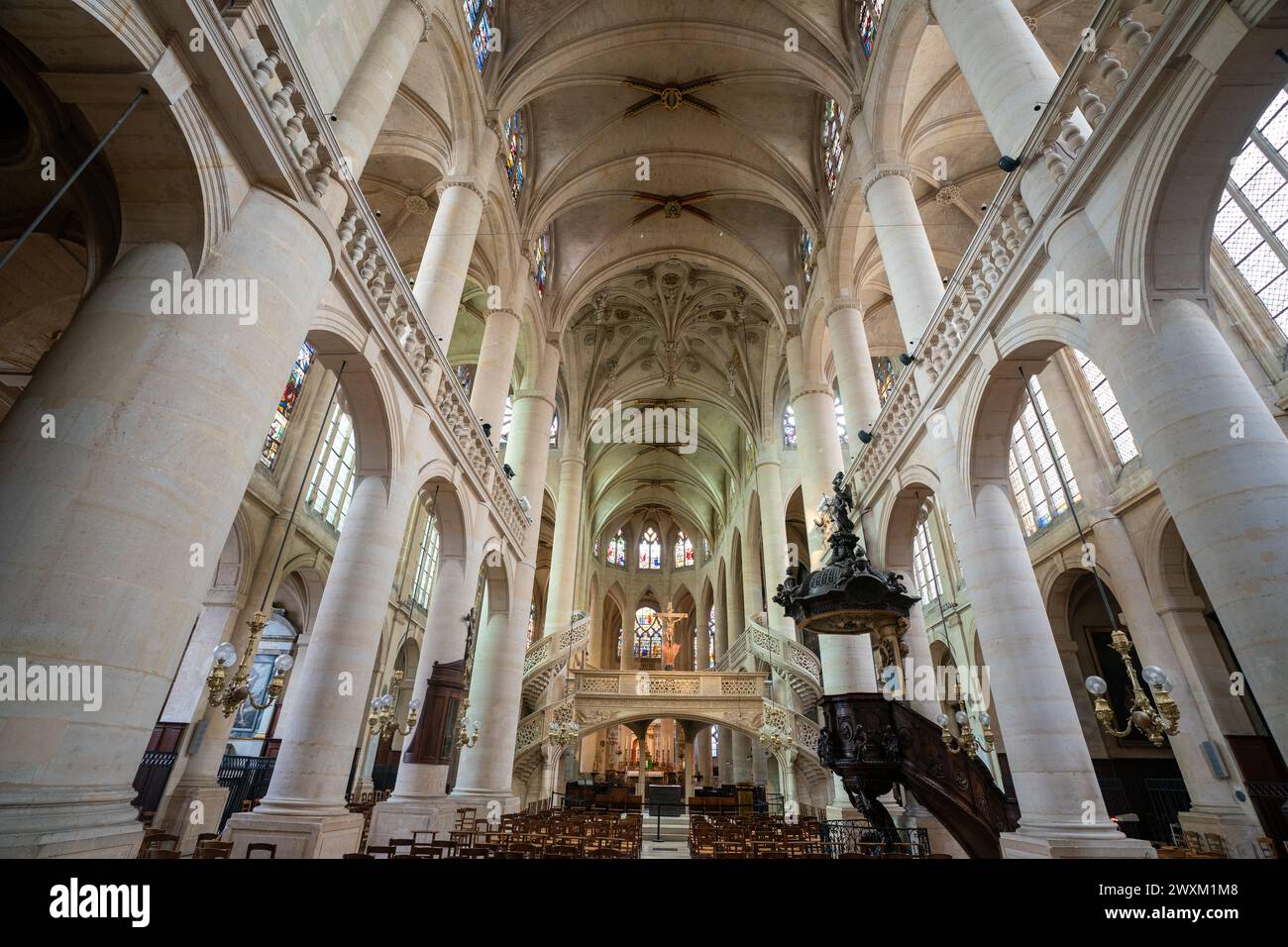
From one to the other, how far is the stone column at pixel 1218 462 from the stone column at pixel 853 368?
700 cm

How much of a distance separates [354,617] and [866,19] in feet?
48.6

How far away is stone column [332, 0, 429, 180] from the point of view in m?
6.62

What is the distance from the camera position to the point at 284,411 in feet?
47.7

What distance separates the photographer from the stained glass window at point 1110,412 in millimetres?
11947

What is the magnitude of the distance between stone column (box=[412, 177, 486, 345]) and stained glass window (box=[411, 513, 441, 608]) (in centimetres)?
1232

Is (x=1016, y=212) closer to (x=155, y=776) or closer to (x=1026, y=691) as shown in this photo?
(x=1026, y=691)

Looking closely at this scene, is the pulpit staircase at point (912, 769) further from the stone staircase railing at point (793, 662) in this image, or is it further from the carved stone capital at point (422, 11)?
the carved stone capital at point (422, 11)

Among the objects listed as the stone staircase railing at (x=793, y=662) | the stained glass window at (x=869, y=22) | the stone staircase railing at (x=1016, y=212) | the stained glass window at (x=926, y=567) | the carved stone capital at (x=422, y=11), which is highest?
the stained glass window at (x=869, y=22)

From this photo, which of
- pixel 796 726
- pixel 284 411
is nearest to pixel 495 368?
pixel 284 411

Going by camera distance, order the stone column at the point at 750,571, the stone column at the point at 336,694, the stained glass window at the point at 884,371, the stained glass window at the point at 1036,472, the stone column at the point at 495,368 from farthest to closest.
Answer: the stone column at the point at 750,571 < the stained glass window at the point at 884,371 < the stained glass window at the point at 1036,472 < the stone column at the point at 495,368 < the stone column at the point at 336,694

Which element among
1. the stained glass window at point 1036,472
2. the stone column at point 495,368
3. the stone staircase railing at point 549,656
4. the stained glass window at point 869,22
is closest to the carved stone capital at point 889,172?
the stained glass window at point 869,22

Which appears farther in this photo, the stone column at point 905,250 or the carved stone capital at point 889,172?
the carved stone capital at point 889,172
